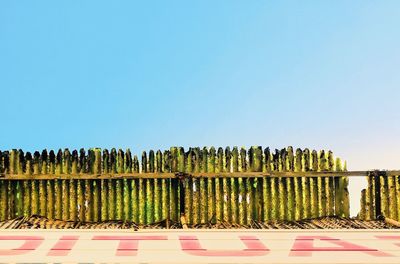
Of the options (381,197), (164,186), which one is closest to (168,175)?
(164,186)

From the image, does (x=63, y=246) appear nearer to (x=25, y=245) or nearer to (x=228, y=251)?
(x=25, y=245)

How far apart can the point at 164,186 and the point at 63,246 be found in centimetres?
621

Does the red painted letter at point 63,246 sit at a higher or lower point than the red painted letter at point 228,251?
higher

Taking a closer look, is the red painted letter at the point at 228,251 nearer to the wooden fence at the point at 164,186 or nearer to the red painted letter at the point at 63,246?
the red painted letter at the point at 63,246

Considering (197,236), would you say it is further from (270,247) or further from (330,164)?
(330,164)

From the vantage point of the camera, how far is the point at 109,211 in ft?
34.8

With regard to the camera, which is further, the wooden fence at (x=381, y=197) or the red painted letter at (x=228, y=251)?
the wooden fence at (x=381, y=197)

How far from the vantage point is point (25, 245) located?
4.48 m

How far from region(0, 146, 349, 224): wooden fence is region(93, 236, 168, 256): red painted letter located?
5.68 metres

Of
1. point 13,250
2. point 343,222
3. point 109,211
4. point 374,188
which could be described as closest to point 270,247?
point 13,250

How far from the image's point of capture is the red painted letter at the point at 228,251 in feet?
13.8

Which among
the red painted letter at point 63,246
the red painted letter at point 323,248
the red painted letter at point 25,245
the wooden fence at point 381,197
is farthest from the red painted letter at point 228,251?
the wooden fence at point 381,197

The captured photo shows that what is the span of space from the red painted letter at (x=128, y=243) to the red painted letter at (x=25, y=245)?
0.49m

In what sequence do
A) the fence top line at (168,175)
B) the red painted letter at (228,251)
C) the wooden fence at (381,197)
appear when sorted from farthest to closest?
the wooden fence at (381,197), the fence top line at (168,175), the red painted letter at (228,251)
